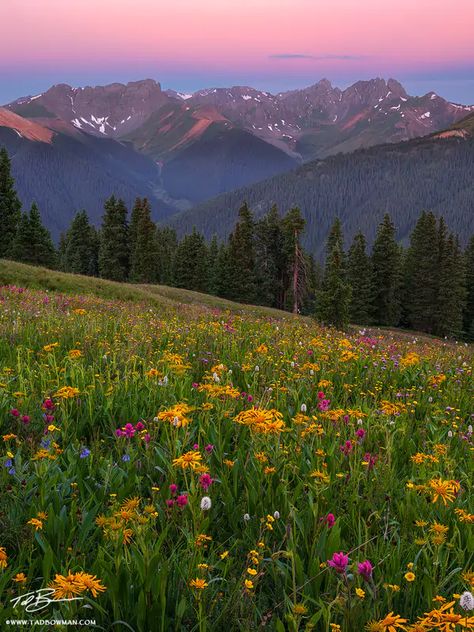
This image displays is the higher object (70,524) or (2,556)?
(2,556)

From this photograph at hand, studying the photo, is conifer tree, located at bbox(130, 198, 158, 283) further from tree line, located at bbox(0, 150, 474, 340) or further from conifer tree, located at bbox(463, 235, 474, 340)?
conifer tree, located at bbox(463, 235, 474, 340)

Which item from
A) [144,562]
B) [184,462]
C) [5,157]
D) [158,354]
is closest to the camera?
[144,562]

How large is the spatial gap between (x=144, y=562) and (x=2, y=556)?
628mm

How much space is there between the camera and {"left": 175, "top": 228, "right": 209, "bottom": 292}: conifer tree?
7350 centimetres

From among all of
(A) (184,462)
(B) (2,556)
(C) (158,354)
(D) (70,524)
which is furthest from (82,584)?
(C) (158,354)

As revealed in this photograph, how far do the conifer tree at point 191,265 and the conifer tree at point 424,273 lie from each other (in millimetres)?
30583

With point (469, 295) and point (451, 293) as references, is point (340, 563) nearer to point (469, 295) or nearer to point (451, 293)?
point (451, 293)

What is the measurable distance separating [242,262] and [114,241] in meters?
18.3

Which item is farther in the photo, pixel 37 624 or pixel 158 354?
pixel 158 354

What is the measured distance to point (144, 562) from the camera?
2.22m

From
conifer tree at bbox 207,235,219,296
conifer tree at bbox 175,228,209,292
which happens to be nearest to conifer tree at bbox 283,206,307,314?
conifer tree at bbox 207,235,219,296

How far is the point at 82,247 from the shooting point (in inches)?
3125

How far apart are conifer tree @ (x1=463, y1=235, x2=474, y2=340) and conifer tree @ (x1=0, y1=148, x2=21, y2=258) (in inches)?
2392

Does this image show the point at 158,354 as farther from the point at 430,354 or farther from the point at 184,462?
the point at 430,354
